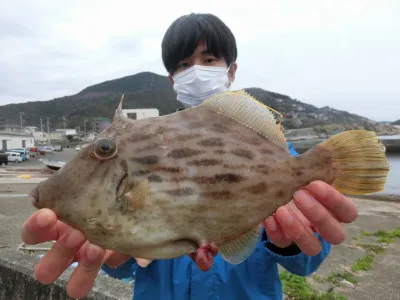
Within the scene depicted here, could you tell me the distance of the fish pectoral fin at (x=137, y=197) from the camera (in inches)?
54.3

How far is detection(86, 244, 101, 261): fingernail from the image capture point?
Result: 1.49 m

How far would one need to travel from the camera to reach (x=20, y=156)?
46.8 m

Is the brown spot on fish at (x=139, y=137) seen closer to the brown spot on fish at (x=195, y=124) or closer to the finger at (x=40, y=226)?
the brown spot on fish at (x=195, y=124)

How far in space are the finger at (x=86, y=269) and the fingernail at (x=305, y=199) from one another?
35.7 inches

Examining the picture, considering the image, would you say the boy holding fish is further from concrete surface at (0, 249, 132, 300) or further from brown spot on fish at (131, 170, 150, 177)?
concrete surface at (0, 249, 132, 300)

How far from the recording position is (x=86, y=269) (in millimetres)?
1610

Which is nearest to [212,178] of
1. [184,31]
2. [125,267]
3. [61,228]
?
[61,228]

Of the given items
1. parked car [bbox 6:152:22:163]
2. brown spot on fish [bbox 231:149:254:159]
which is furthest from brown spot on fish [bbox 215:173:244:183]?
parked car [bbox 6:152:22:163]

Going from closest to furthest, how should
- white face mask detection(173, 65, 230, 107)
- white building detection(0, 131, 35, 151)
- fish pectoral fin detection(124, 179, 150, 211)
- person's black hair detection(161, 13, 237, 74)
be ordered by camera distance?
fish pectoral fin detection(124, 179, 150, 211) → white face mask detection(173, 65, 230, 107) → person's black hair detection(161, 13, 237, 74) → white building detection(0, 131, 35, 151)

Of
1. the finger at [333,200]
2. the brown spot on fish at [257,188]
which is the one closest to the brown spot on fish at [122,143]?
Result: the brown spot on fish at [257,188]

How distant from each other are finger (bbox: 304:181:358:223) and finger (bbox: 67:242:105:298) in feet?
3.24

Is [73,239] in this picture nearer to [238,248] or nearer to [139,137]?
[139,137]

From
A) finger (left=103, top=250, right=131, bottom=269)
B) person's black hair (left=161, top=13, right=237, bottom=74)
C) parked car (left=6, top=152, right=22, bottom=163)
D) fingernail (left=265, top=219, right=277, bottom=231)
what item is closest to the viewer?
fingernail (left=265, top=219, right=277, bottom=231)

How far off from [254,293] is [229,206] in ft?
3.51
